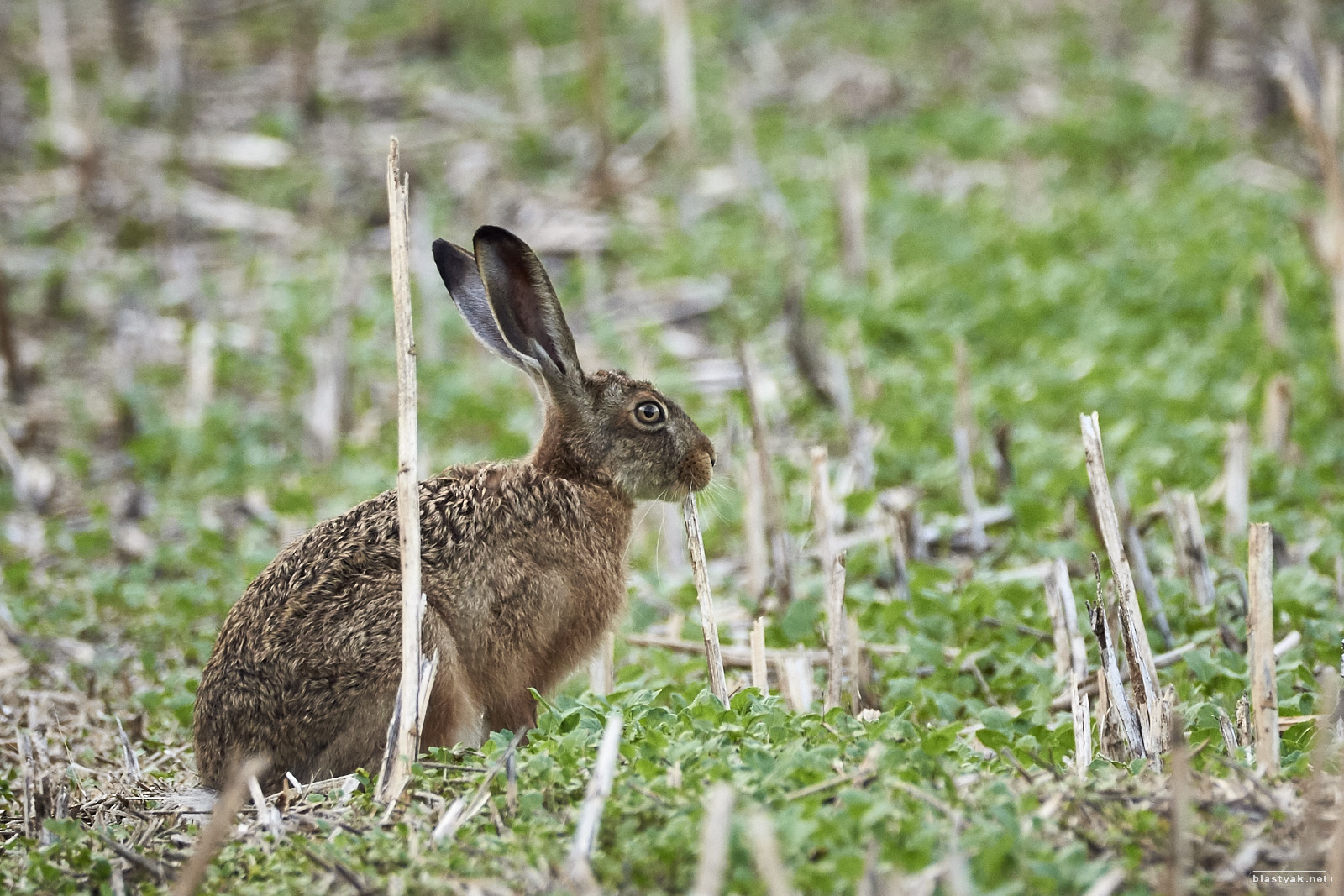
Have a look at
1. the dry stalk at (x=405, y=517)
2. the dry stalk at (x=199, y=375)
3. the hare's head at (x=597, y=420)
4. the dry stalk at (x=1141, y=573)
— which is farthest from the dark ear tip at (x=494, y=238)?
the dry stalk at (x=199, y=375)

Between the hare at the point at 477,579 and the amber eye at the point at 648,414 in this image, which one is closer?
the hare at the point at 477,579

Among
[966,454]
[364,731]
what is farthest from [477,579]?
[966,454]

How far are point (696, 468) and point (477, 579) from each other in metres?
1.13

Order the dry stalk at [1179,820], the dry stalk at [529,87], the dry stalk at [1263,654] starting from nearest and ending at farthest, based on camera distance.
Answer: the dry stalk at [1179,820]
the dry stalk at [1263,654]
the dry stalk at [529,87]

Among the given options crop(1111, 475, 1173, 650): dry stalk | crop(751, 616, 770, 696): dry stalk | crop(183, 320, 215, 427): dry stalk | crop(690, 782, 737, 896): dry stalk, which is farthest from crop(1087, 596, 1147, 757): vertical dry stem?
crop(183, 320, 215, 427): dry stalk

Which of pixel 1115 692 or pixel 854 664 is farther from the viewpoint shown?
Result: pixel 854 664

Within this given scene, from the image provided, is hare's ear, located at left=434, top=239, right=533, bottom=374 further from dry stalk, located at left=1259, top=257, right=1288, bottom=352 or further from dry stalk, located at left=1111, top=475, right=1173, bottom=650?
dry stalk, located at left=1259, top=257, right=1288, bottom=352

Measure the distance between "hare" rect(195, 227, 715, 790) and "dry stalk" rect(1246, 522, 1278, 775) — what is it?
217 cm

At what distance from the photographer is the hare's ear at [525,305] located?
4.78m

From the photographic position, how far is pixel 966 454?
22.5ft

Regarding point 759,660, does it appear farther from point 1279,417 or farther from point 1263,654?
point 1279,417

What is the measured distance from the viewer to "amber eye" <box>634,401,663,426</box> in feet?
17.9

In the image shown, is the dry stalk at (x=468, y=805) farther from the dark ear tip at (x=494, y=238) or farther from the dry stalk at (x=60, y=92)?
the dry stalk at (x=60, y=92)

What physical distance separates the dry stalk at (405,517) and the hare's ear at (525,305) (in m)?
0.55
